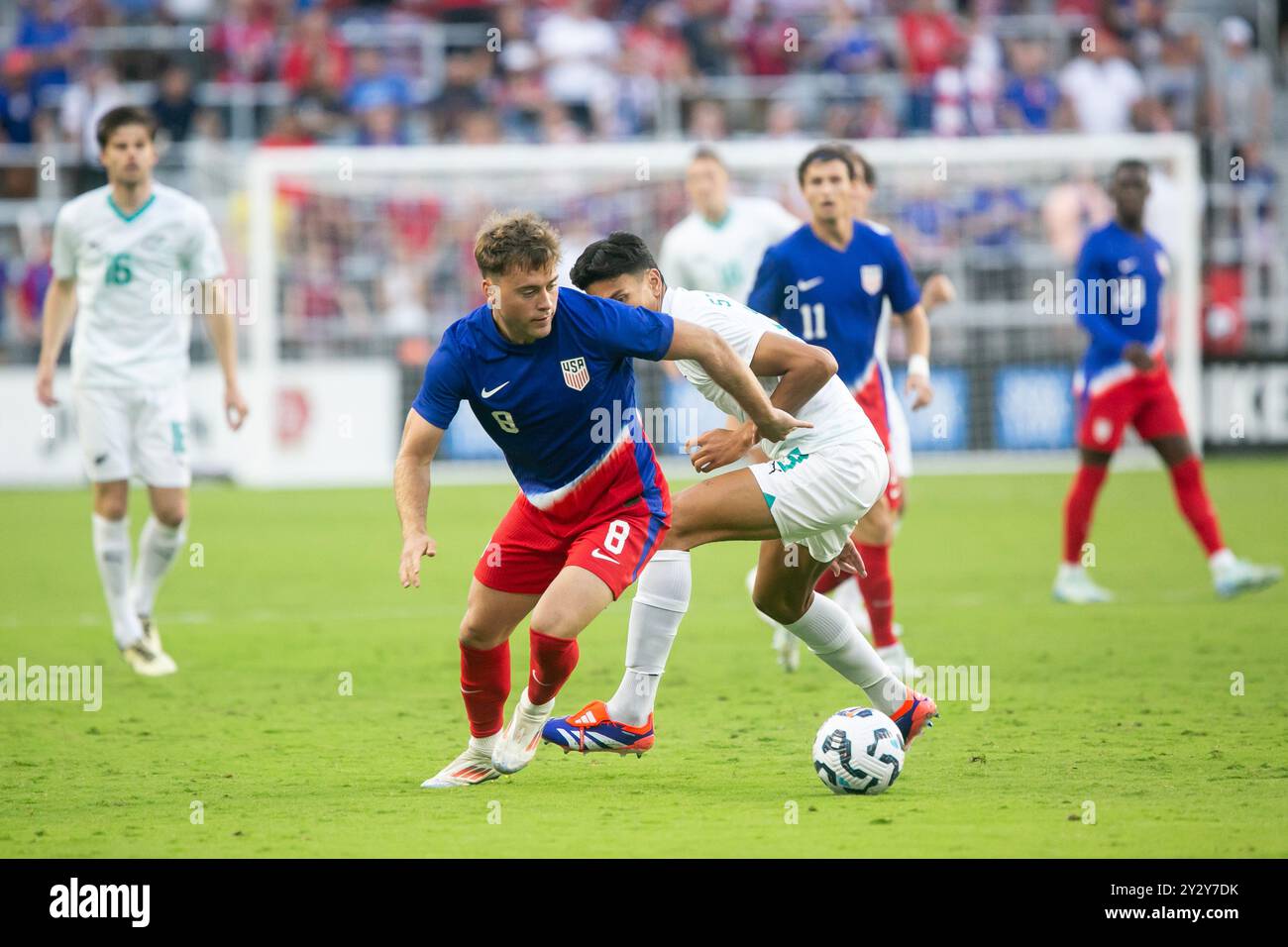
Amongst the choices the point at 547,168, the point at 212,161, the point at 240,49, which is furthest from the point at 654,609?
the point at 240,49

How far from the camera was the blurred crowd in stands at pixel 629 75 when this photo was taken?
21.5 metres

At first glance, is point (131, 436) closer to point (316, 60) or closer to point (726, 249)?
point (726, 249)

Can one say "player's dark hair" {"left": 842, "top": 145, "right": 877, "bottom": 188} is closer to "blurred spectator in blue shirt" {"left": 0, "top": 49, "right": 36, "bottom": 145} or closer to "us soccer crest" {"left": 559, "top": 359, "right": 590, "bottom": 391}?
"us soccer crest" {"left": 559, "top": 359, "right": 590, "bottom": 391}

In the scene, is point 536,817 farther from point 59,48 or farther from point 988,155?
point 59,48

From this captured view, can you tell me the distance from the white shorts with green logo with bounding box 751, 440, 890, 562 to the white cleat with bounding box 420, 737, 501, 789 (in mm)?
1259

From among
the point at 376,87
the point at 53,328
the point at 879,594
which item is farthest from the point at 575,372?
the point at 376,87

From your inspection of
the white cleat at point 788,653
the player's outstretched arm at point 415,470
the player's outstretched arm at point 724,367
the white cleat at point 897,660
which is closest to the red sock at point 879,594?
the white cleat at point 897,660

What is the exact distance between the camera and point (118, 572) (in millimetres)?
8977

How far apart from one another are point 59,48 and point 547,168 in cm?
700

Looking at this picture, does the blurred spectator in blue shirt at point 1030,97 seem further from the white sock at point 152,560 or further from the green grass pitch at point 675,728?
the white sock at point 152,560

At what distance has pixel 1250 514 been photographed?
15.0 metres

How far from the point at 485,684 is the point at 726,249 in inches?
232

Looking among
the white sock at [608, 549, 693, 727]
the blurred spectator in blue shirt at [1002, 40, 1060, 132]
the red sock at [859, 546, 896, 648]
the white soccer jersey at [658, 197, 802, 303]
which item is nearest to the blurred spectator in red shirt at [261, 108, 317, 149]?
the blurred spectator in blue shirt at [1002, 40, 1060, 132]

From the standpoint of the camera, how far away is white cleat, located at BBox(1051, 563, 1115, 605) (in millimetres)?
10852
